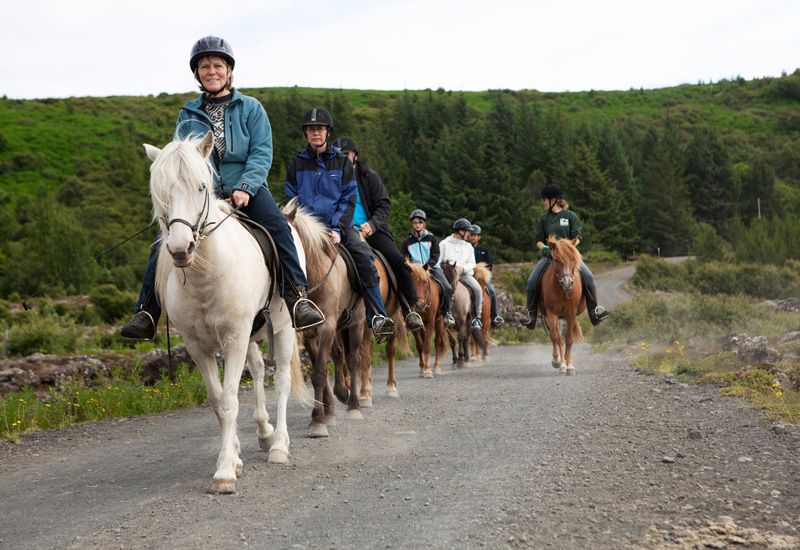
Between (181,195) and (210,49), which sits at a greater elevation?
(210,49)

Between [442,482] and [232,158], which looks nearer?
[442,482]

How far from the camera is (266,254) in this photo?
7.44 metres

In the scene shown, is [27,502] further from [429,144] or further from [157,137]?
[157,137]

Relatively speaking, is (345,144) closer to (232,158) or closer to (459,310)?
(232,158)

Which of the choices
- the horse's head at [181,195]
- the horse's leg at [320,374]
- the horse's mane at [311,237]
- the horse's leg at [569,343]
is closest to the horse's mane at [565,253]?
the horse's leg at [569,343]

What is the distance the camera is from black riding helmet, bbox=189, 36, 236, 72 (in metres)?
7.26

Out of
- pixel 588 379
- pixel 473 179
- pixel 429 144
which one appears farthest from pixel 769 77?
pixel 588 379

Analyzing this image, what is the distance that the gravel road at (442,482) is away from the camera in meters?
→ 4.88

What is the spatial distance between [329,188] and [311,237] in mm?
1152

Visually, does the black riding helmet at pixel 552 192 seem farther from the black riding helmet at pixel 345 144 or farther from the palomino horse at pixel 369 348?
the black riding helmet at pixel 345 144

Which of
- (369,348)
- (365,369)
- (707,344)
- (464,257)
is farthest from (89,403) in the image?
(707,344)

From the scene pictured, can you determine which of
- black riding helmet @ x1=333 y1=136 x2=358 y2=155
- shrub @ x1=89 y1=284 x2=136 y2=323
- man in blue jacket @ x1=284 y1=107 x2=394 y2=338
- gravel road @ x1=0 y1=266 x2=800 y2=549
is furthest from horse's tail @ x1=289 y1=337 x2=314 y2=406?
shrub @ x1=89 y1=284 x2=136 y2=323

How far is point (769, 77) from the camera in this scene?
18000 centimetres

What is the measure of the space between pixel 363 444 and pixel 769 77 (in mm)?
Result: 192401
